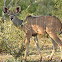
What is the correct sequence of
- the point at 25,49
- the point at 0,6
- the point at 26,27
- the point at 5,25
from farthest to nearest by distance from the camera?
1. the point at 0,6
2. the point at 25,49
3. the point at 26,27
4. the point at 5,25

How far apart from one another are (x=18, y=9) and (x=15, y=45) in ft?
6.82

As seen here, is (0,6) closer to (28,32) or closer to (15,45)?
(28,32)

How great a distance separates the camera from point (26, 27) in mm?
6695

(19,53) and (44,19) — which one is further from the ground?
(44,19)

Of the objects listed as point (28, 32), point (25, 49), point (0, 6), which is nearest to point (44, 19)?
point (28, 32)

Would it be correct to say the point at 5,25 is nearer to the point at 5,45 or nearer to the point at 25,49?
the point at 5,45

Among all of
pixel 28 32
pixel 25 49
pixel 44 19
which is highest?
pixel 44 19

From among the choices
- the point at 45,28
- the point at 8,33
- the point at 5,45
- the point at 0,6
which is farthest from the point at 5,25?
the point at 0,6

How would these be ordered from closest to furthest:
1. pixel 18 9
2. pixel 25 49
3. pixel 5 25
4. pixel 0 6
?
pixel 5 25, pixel 25 49, pixel 18 9, pixel 0 6

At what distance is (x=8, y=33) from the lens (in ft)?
20.5

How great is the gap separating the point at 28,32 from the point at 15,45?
108 centimetres

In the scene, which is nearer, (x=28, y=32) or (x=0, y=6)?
(x=28, y=32)

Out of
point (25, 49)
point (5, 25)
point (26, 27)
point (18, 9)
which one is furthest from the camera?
point (18, 9)

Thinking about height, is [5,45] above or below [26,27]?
below
